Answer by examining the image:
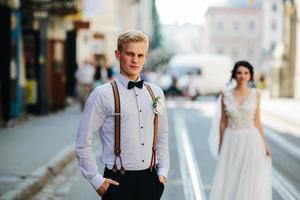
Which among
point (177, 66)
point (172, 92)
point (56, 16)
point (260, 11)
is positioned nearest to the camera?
point (56, 16)

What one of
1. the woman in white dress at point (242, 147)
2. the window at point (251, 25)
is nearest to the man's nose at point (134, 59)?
the woman in white dress at point (242, 147)

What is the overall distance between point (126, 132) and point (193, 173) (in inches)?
251

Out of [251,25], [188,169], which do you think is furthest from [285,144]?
[251,25]

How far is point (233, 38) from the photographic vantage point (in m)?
123

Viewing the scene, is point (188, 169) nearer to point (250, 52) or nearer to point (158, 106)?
point (158, 106)

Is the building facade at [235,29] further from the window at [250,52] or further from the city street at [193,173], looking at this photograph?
the city street at [193,173]

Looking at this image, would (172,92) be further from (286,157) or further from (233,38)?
(233,38)

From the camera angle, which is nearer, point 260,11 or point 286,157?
point 286,157

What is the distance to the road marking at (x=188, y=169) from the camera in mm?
8375

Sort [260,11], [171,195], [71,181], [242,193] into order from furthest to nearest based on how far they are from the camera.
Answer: [260,11], [71,181], [171,195], [242,193]

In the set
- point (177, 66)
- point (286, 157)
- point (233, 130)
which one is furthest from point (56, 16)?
point (177, 66)

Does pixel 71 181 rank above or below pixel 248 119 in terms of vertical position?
below

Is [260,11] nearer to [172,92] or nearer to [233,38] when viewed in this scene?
[233,38]

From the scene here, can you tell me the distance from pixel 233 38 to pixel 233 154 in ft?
385
